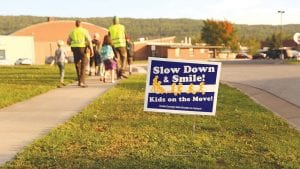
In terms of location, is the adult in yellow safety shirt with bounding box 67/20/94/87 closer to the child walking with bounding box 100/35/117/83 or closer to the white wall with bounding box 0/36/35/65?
the child walking with bounding box 100/35/117/83

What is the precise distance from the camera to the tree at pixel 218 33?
310 feet

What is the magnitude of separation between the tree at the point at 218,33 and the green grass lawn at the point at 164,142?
283 feet

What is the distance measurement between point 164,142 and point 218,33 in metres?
89.5

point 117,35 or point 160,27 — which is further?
point 160,27

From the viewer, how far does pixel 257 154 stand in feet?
20.0

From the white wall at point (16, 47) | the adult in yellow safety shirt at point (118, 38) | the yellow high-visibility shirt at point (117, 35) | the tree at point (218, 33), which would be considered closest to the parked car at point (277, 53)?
the white wall at point (16, 47)

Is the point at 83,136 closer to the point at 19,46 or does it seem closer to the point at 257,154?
the point at 257,154

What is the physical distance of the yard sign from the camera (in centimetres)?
714

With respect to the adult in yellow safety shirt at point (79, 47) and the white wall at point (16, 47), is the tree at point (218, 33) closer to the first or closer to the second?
the white wall at point (16, 47)

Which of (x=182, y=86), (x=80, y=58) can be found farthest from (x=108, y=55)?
(x=182, y=86)

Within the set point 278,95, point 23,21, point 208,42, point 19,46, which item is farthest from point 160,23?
point 278,95

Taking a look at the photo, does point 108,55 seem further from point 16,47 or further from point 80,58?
point 16,47

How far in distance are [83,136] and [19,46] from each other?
6581cm

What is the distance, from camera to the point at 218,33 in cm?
9481
